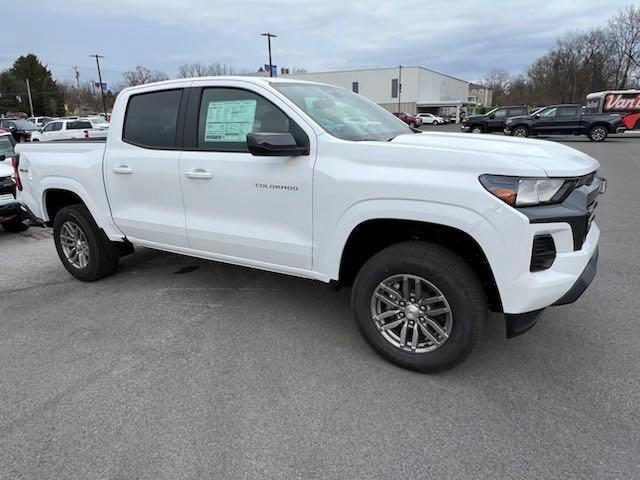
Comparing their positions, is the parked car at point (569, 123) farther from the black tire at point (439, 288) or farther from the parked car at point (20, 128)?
the parked car at point (20, 128)

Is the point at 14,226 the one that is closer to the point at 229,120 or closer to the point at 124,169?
the point at 124,169

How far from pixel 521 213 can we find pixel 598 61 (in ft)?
265

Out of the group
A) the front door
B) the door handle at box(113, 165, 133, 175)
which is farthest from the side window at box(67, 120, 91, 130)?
the front door

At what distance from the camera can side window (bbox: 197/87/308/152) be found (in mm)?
3383

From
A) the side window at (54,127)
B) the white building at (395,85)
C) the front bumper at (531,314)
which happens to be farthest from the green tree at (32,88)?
the front bumper at (531,314)

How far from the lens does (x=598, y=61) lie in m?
68.1

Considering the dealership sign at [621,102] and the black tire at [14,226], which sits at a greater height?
the dealership sign at [621,102]

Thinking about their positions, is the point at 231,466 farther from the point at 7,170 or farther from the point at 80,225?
the point at 7,170

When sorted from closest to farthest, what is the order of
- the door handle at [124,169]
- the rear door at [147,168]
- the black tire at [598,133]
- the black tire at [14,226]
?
the rear door at [147,168] < the door handle at [124,169] < the black tire at [14,226] < the black tire at [598,133]

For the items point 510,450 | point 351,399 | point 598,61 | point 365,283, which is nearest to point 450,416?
point 510,450

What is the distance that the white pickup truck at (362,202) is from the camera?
2.61 meters

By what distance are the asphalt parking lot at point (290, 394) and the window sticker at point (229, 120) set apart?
59.8 inches

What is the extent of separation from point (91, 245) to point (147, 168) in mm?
1314

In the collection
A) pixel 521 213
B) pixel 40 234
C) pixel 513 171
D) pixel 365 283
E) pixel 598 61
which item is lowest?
pixel 40 234
